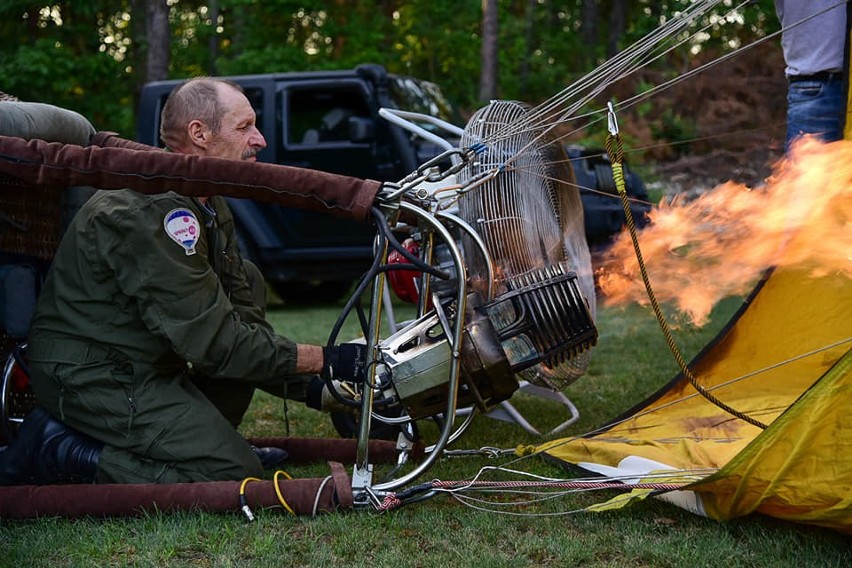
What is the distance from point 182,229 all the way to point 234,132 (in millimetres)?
455

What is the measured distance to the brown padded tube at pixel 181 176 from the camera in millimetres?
2744

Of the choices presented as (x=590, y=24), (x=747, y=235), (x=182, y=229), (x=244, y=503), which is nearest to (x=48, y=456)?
(x=244, y=503)

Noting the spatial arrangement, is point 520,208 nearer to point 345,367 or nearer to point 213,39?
point 345,367

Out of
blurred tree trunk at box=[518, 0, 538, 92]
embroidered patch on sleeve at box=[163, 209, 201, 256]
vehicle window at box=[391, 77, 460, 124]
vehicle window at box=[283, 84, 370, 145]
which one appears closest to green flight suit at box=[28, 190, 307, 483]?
embroidered patch on sleeve at box=[163, 209, 201, 256]

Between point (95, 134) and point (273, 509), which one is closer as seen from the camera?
point (273, 509)

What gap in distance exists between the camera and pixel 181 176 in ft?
9.00

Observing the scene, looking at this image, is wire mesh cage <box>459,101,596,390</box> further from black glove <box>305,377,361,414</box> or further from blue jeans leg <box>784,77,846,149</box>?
blue jeans leg <box>784,77,846,149</box>

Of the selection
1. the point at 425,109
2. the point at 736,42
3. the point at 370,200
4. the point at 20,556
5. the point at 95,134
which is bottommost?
the point at 20,556

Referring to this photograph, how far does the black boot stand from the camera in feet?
10.0

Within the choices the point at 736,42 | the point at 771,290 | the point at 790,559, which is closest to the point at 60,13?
the point at 736,42

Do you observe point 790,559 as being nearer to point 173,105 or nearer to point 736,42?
point 173,105

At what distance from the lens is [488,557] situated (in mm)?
2514

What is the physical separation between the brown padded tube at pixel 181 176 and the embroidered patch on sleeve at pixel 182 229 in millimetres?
172

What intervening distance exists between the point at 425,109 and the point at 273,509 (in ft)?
21.2
